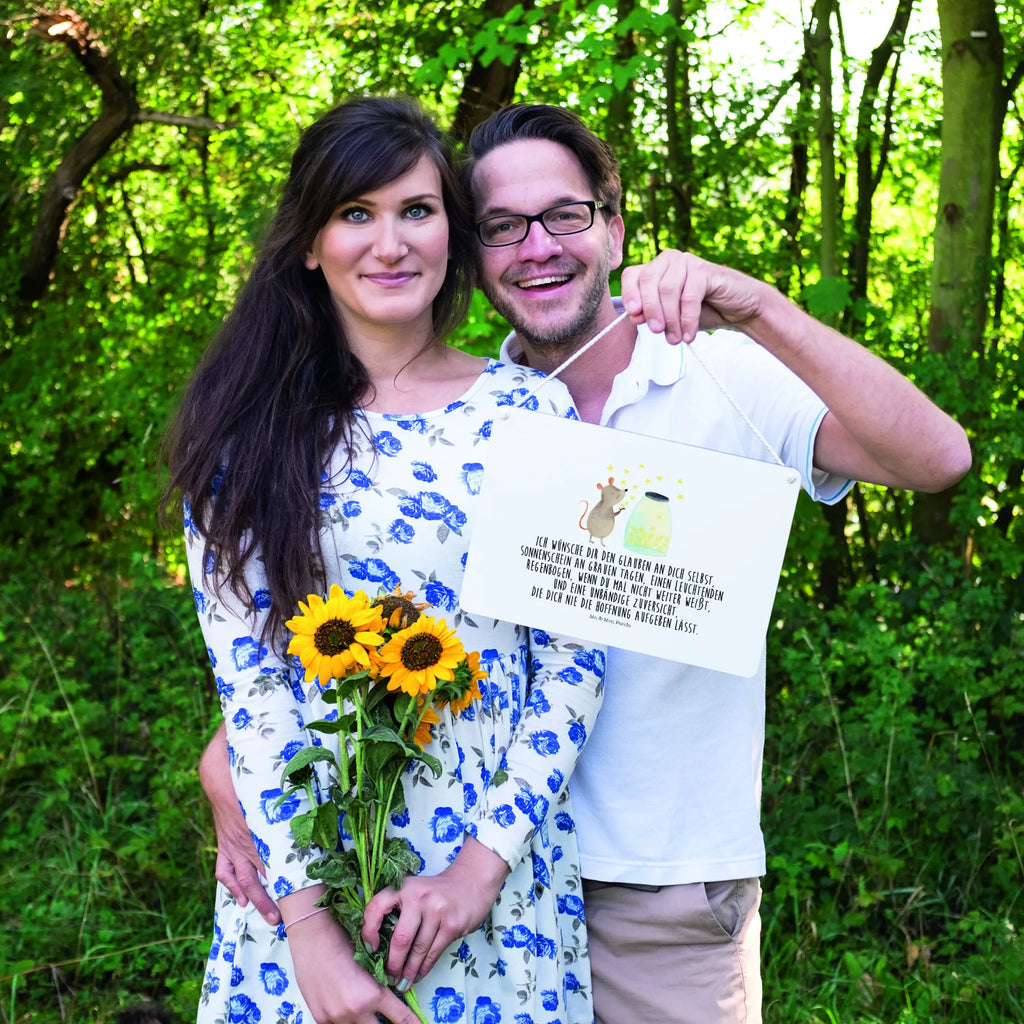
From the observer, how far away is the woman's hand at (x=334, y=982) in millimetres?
1635

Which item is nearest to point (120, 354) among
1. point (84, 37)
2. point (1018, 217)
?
point (84, 37)

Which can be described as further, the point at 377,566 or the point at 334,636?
the point at 377,566

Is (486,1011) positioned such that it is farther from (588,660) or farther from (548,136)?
(548,136)

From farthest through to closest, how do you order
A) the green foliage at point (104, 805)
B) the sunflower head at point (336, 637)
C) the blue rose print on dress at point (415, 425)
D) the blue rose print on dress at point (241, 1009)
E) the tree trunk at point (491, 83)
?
the tree trunk at point (491, 83) < the green foliage at point (104, 805) < the blue rose print on dress at point (415, 425) < the blue rose print on dress at point (241, 1009) < the sunflower head at point (336, 637)

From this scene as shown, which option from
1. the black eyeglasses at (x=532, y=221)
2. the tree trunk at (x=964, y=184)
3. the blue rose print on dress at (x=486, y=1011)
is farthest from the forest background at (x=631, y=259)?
the blue rose print on dress at (x=486, y=1011)

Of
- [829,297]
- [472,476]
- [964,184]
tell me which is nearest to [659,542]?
[472,476]

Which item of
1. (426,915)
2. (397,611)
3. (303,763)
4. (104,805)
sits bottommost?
(104,805)

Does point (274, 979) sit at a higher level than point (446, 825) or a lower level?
lower

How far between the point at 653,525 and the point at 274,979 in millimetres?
983

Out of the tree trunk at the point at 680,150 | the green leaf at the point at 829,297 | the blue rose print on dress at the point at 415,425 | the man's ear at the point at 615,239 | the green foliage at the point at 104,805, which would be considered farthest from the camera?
the tree trunk at the point at 680,150

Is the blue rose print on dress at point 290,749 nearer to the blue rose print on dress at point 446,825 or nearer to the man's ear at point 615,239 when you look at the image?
the blue rose print on dress at point 446,825

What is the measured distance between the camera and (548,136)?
231 cm

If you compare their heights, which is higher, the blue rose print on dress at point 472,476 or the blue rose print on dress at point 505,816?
the blue rose print on dress at point 472,476

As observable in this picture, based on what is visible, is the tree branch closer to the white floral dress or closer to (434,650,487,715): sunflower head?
the white floral dress
